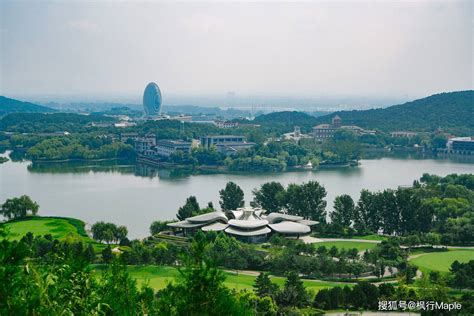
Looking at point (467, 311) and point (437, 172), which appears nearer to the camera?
point (467, 311)

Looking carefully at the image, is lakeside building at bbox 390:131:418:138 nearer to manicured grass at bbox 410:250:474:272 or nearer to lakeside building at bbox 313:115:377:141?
lakeside building at bbox 313:115:377:141

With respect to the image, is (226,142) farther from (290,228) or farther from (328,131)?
(290,228)

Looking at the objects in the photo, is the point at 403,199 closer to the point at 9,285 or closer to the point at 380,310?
the point at 380,310

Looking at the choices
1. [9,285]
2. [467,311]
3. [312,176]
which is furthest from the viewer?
[312,176]

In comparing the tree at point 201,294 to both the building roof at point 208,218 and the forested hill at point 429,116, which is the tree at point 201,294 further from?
the forested hill at point 429,116

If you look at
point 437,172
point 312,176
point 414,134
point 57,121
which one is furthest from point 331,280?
point 57,121

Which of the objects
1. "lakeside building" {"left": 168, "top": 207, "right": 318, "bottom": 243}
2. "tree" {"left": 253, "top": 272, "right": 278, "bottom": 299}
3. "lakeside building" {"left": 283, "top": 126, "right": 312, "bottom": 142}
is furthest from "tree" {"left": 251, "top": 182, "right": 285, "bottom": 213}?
"lakeside building" {"left": 283, "top": 126, "right": 312, "bottom": 142}
